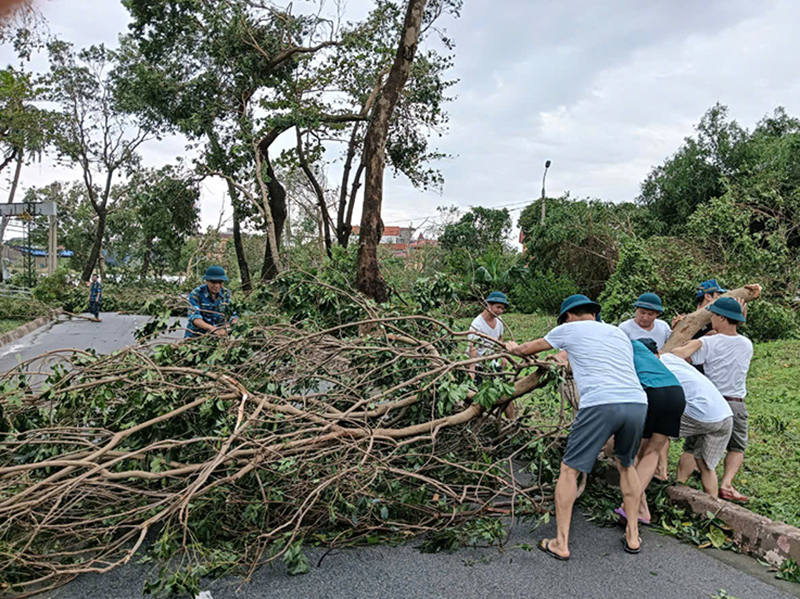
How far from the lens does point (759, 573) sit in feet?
11.9

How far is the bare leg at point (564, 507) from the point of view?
12.3 feet

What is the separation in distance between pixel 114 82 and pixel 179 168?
12.5m

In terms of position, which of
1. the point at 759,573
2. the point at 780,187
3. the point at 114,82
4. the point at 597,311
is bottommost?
the point at 759,573

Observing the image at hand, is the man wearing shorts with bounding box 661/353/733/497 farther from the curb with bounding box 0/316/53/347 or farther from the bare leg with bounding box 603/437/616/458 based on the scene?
the curb with bounding box 0/316/53/347

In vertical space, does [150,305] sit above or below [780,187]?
below

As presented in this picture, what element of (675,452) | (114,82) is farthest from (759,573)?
(114,82)

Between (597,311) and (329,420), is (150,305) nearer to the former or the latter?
(329,420)

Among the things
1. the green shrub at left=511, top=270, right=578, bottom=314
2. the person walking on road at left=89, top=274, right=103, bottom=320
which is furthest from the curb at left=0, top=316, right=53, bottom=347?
→ the green shrub at left=511, top=270, right=578, bottom=314

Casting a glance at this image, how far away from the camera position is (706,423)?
4414 mm

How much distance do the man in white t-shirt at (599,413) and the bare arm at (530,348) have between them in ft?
0.10

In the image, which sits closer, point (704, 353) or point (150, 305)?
point (704, 353)

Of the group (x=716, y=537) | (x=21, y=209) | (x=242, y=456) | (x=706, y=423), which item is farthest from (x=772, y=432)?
(x=21, y=209)

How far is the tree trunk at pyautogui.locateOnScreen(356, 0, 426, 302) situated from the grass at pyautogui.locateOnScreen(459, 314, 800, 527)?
320 cm

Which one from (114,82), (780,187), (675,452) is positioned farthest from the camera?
(114,82)
